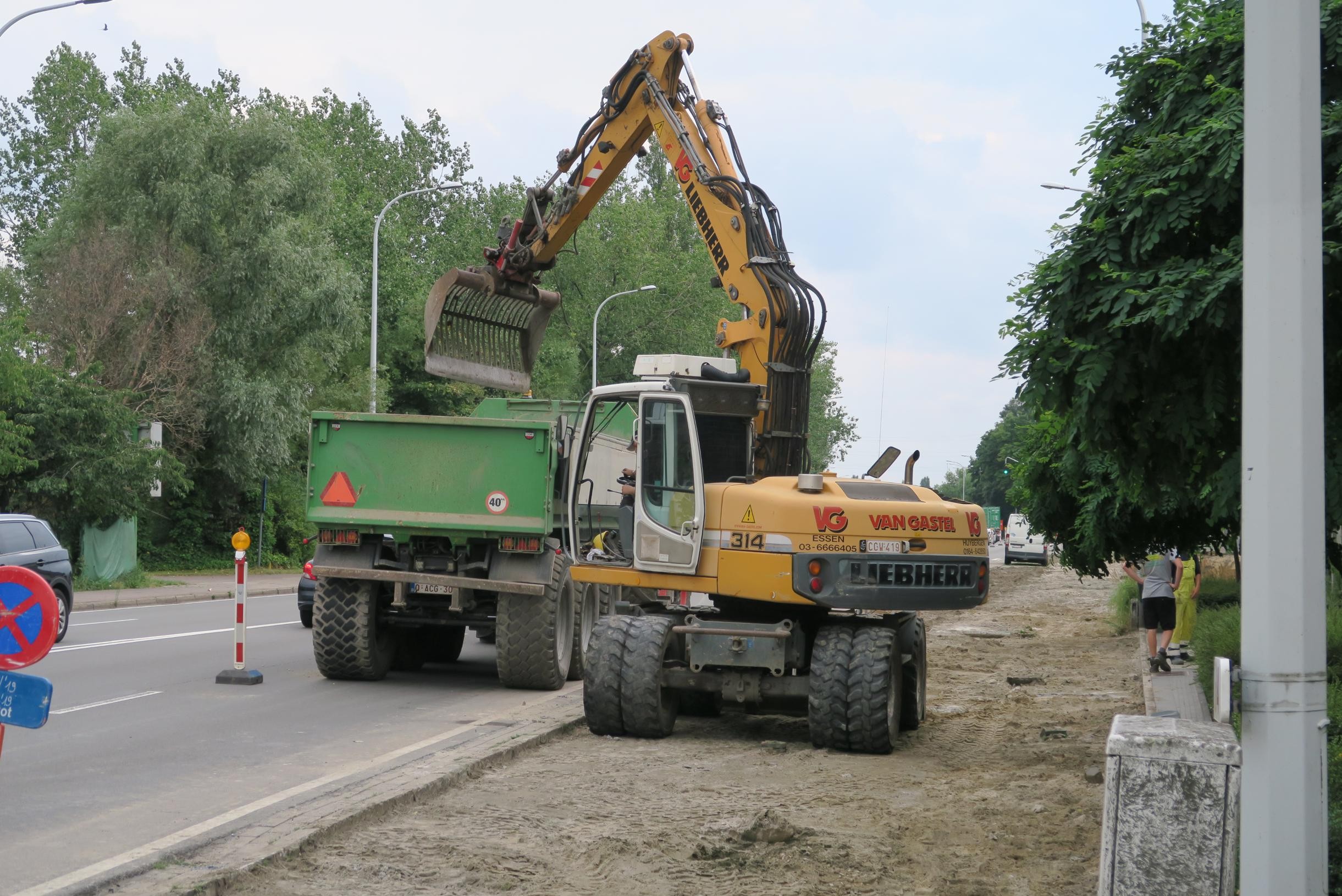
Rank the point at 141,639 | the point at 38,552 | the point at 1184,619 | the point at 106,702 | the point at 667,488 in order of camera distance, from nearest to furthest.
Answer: the point at 667,488 → the point at 106,702 → the point at 38,552 → the point at 141,639 → the point at 1184,619

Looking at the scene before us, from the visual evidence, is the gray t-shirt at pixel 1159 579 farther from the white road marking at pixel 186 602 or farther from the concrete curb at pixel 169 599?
the concrete curb at pixel 169 599

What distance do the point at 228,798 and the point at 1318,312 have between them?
6.45 metres

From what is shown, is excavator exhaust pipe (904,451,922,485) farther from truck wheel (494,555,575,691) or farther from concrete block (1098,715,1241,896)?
concrete block (1098,715,1241,896)

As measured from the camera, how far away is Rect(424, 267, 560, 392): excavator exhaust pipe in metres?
14.0

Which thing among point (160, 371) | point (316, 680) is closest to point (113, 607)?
point (160, 371)

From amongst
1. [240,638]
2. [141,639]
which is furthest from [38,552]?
[240,638]

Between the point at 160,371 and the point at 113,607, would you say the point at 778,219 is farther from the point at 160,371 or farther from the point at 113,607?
the point at 160,371

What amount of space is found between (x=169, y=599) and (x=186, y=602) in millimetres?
325

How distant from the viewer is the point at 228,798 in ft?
26.8

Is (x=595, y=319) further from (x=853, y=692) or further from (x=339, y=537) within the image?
(x=853, y=692)

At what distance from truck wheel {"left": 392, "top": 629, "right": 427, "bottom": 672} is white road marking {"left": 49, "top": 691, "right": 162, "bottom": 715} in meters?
2.98

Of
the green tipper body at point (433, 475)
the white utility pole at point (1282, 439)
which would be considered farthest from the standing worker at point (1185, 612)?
the white utility pole at point (1282, 439)

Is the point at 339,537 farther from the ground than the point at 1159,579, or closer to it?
farther from the ground

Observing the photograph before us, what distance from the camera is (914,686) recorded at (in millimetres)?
11523
